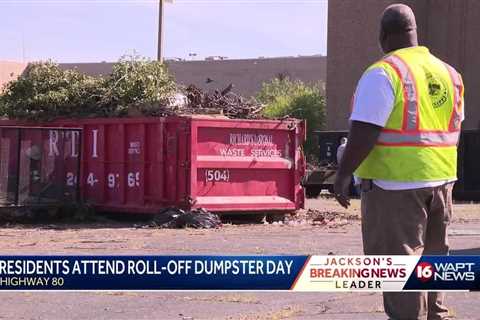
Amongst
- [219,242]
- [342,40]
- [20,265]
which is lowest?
[219,242]

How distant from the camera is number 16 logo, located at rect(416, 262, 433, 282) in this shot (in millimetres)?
5270

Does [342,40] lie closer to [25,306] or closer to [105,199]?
[105,199]

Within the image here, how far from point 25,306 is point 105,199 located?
9.46m

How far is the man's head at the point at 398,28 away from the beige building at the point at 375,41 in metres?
39.5

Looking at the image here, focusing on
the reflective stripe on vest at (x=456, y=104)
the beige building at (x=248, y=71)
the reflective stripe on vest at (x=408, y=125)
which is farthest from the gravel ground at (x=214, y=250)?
the beige building at (x=248, y=71)

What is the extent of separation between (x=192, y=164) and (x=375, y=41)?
112 feet

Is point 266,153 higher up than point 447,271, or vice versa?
point 266,153

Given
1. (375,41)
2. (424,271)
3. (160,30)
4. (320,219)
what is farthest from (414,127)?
(375,41)

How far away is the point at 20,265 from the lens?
546cm

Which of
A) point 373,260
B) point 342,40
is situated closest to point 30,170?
point 373,260

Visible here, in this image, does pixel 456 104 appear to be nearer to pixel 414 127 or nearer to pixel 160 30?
pixel 414 127

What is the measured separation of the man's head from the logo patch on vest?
241 mm

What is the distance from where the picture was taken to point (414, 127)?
530 centimetres

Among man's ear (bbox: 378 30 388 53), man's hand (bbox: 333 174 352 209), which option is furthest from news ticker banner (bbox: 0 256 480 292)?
man's ear (bbox: 378 30 388 53)
